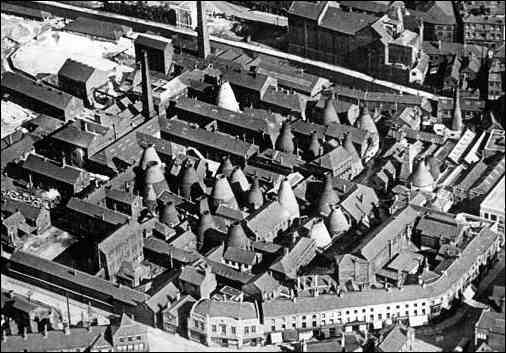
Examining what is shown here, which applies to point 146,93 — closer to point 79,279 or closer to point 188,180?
point 188,180

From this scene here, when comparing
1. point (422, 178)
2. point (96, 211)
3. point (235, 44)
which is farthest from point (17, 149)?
point (422, 178)

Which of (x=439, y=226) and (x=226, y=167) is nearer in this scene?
(x=439, y=226)

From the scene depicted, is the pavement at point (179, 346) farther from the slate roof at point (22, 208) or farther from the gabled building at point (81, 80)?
the gabled building at point (81, 80)

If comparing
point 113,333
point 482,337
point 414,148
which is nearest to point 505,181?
point 414,148

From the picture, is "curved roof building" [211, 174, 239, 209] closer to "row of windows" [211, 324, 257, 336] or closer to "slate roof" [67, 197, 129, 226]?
"slate roof" [67, 197, 129, 226]

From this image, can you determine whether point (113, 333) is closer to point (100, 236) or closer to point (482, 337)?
point (100, 236)

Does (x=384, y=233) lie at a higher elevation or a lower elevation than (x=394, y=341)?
higher

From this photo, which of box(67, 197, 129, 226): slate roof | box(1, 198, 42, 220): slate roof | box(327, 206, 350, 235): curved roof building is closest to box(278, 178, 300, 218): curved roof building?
box(327, 206, 350, 235): curved roof building
